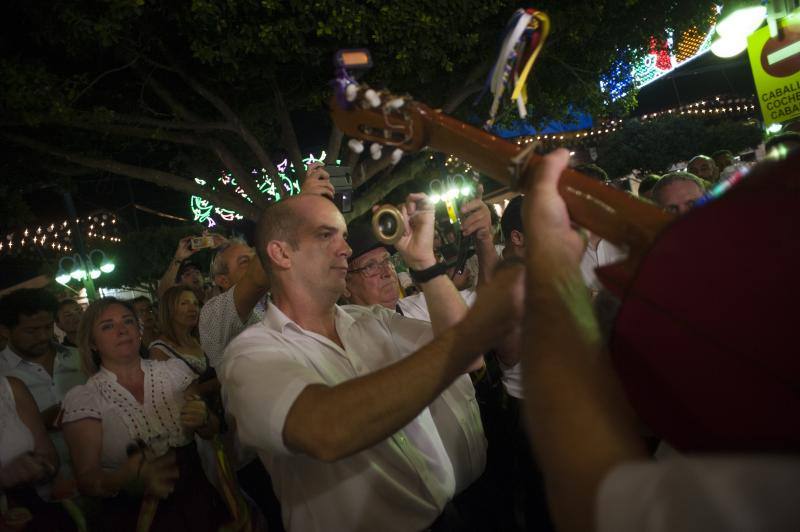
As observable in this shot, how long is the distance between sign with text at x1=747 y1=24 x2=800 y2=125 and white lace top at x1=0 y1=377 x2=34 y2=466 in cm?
850

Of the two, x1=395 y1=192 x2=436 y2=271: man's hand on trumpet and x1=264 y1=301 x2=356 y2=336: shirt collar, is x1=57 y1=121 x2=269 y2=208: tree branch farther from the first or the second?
x1=395 y1=192 x2=436 y2=271: man's hand on trumpet

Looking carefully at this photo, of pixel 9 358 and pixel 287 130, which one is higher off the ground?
pixel 287 130

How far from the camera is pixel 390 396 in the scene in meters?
1.41

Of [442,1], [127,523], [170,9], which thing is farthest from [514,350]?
[170,9]

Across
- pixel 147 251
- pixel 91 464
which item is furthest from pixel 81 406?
pixel 147 251

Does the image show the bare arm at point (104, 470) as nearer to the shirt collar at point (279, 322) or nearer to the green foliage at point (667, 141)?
the shirt collar at point (279, 322)

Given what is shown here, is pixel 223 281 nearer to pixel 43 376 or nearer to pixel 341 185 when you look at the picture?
pixel 43 376

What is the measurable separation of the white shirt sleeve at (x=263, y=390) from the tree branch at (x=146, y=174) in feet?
25.5

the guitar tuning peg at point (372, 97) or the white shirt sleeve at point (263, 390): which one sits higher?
the guitar tuning peg at point (372, 97)

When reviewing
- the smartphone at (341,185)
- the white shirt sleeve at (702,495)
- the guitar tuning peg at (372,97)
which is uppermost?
the smartphone at (341,185)

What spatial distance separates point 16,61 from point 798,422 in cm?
877

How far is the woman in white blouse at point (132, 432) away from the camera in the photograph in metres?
2.88

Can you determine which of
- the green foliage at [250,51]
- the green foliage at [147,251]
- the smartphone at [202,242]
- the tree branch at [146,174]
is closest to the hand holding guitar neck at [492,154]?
the smartphone at [202,242]

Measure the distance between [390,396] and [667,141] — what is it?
27.3 m
